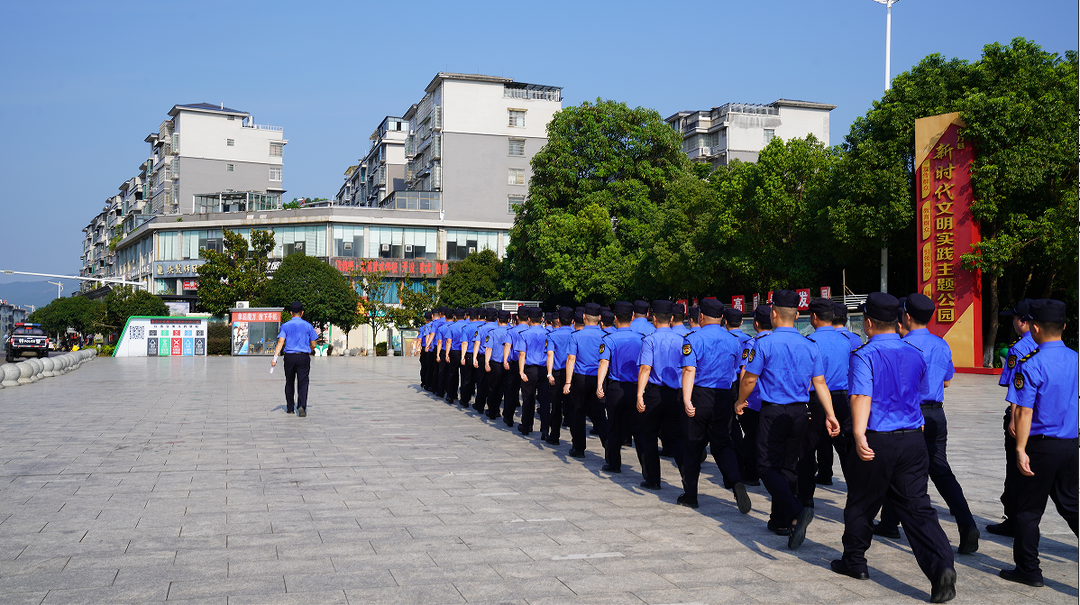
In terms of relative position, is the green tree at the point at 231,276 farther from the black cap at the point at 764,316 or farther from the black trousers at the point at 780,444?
the black trousers at the point at 780,444

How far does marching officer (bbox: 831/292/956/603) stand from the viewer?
Answer: 190 inches

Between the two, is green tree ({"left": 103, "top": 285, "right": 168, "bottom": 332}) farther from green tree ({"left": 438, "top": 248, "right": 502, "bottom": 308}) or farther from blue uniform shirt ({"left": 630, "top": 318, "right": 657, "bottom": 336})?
blue uniform shirt ({"left": 630, "top": 318, "right": 657, "bottom": 336})

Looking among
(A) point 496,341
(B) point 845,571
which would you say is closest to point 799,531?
(B) point 845,571

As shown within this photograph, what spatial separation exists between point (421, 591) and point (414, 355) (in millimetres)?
43961

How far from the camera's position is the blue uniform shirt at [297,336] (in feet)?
45.6

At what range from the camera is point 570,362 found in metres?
9.88

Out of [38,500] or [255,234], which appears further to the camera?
[255,234]

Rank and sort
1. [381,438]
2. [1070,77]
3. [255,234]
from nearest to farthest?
[381,438]
[1070,77]
[255,234]

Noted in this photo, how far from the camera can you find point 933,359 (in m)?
6.11

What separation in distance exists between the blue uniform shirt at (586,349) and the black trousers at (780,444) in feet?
11.9

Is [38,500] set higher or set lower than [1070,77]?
lower

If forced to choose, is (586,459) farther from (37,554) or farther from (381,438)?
(37,554)

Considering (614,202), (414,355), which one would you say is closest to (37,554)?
(614,202)

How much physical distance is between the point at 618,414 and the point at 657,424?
2.72 ft
